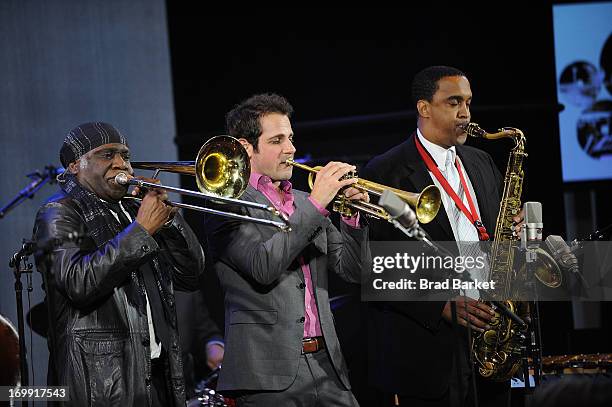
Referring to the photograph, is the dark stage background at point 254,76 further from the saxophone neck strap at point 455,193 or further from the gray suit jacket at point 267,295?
the gray suit jacket at point 267,295

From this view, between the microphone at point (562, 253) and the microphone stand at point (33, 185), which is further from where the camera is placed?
the microphone stand at point (33, 185)

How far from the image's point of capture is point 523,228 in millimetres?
3969

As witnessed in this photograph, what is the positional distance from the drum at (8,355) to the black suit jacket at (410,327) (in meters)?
1.76

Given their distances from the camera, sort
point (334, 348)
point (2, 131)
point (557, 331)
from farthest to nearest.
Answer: point (2, 131) < point (557, 331) < point (334, 348)

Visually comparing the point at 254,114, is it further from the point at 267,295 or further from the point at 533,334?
the point at 533,334

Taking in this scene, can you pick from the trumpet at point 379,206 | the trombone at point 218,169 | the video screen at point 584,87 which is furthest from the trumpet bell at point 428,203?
the video screen at point 584,87

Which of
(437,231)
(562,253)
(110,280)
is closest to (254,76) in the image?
(437,231)

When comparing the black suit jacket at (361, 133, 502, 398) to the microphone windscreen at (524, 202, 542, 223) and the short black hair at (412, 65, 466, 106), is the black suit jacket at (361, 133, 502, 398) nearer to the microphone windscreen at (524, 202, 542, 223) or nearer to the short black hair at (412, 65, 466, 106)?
the short black hair at (412, 65, 466, 106)

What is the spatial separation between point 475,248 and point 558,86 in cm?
328

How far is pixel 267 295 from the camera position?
12.3 feet

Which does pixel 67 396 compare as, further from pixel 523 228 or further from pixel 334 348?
pixel 523 228

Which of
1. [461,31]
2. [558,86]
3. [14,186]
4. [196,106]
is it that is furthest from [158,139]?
[558,86]

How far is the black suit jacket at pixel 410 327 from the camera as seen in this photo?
404cm

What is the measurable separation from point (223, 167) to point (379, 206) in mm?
746
